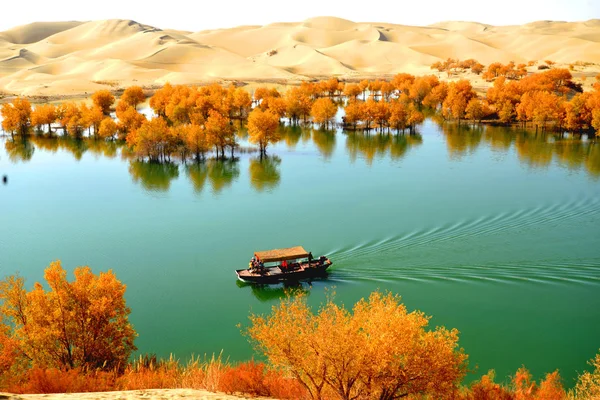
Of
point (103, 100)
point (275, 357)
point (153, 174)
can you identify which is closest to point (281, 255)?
point (275, 357)

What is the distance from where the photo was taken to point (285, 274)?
23.3 metres

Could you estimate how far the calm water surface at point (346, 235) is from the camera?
66.0 feet

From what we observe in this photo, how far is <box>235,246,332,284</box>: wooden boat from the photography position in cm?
2327

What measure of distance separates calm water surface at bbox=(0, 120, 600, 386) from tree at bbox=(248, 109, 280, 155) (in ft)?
6.41

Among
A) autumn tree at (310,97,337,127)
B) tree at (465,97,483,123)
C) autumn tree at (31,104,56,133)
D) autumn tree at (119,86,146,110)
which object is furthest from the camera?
autumn tree at (119,86,146,110)

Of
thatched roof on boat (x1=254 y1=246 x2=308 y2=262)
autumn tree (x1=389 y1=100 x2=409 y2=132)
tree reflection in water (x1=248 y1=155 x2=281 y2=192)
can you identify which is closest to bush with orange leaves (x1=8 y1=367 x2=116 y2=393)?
thatched roof on boat (x1=254 y1=246 x2=308 y2=262)

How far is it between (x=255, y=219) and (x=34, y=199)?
16.1 meters

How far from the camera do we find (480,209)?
3219 cm

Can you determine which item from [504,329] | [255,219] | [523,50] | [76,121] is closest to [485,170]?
[255,219]

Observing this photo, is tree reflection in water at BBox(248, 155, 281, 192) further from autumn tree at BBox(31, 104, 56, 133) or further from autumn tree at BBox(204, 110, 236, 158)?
autumn tree at BBox(31, 104, 56, 133)

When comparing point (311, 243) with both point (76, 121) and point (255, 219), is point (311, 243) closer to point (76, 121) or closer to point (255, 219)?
point (255, 219)

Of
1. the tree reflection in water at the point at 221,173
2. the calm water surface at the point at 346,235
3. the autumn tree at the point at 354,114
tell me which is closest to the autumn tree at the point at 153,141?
the calm water surface at the point at 346,235

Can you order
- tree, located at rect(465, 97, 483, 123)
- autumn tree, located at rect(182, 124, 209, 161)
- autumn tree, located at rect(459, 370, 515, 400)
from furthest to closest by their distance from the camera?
1. tree, located at rect(465, 97, 483, 123)
2. autumn tree, located at rect(182, 124, 209, 161)
3. autumn tree, located at rect(459, 370, 515, 400)

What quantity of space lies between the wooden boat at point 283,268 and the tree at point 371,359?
9602 mm
